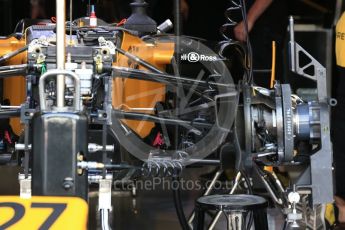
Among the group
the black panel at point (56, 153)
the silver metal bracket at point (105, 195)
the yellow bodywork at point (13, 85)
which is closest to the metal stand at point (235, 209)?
the silver metal bracket at point (105, 195)

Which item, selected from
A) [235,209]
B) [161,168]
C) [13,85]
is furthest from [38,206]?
[13,85]

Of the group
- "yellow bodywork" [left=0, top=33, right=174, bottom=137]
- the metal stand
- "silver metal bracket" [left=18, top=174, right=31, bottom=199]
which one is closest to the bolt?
"silver metal bracket" [left=18, top=174, right=31, bottom=199]

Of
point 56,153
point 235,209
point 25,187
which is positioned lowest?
point 235,209

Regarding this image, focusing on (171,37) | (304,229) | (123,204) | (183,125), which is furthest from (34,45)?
(123,204)

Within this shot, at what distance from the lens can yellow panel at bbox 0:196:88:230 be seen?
2355 millimetres

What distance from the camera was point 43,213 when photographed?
7.93 ft

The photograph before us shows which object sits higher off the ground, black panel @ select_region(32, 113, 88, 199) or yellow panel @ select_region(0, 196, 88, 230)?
black panel @ select_region(32, 113, 88, 199)

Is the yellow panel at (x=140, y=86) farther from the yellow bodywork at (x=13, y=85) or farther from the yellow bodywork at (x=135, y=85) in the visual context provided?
the yellow bodywork at (x=13, y=85)

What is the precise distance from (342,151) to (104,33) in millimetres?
1641

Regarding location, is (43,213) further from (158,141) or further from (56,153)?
(158,141)

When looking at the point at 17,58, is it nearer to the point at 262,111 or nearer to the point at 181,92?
the point at 181,92

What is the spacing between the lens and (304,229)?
165 inches

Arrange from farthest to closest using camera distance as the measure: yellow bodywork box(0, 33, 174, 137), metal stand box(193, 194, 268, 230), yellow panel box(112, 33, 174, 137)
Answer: yellow bodywork box(0, 33, 174, 137) → yellow panel box(112, 33, 174, 137) → metal stand box(193, 194, 268, 230)

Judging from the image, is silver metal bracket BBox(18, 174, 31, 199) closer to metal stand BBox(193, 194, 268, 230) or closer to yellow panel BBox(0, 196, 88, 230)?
yellow panel BBox(0, 196, 88, 230)
